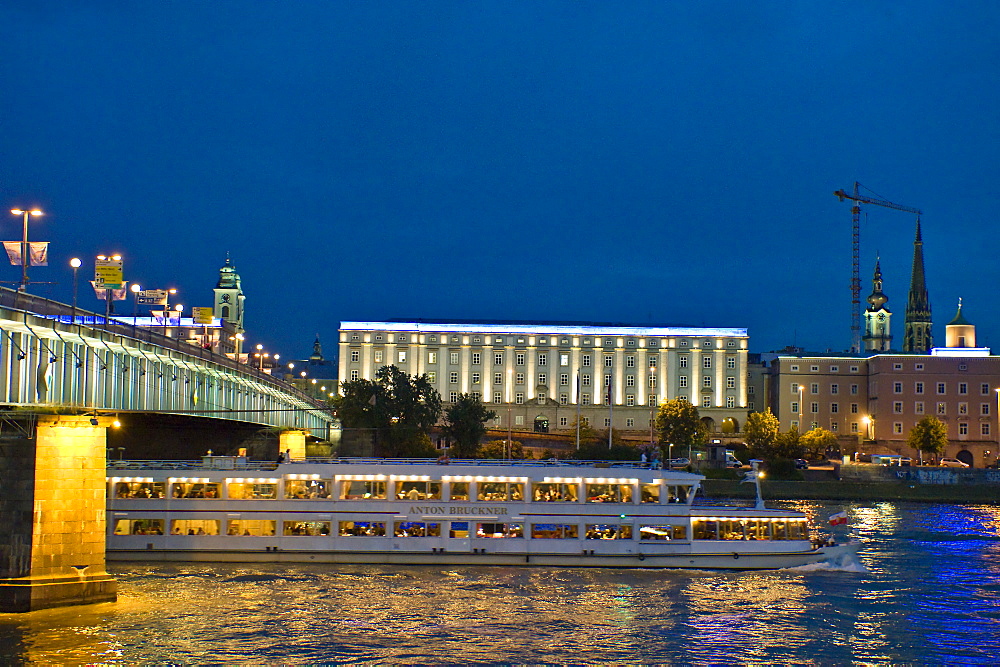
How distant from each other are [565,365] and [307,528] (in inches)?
3967

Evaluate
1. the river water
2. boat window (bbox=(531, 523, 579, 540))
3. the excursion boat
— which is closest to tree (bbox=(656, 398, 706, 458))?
the river water

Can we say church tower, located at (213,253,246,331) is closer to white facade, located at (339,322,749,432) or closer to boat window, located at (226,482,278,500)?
white facade, located at (339,322,749,432)

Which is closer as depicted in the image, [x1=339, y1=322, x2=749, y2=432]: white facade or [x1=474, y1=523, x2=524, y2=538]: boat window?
[x1=474, y1=523, x2=524, y2=538]: boat window

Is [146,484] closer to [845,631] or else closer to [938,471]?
[845,631]

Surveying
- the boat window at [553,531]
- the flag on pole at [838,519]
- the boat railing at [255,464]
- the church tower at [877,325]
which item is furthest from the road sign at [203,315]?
the church tower at [877,325]

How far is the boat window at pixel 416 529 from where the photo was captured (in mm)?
49594

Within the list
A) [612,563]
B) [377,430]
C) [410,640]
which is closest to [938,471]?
[377,430]

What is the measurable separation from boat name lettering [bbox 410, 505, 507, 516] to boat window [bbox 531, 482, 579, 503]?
1.63 meters

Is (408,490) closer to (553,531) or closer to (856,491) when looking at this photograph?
(553,531)

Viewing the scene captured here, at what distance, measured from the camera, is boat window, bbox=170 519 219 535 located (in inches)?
1961

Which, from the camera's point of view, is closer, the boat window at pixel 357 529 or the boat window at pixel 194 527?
the boat window at pixel 357 529

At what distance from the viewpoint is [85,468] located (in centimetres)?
3719

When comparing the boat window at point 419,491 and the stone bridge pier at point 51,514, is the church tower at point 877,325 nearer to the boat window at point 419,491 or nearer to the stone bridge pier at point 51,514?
the boat window at point 419,491

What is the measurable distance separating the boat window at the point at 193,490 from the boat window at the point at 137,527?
1497 mm
